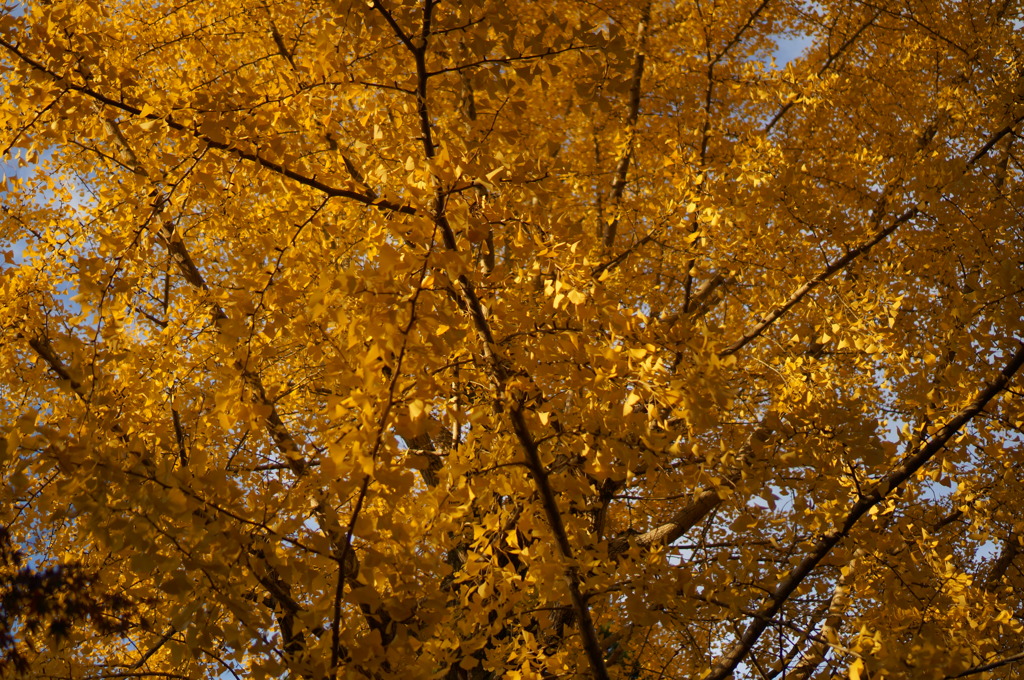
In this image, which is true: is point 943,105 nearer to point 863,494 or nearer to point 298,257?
point 863,494

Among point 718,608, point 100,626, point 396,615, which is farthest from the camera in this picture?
point 718,608

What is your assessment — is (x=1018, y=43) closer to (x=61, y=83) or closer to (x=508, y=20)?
(x=508, y=20)

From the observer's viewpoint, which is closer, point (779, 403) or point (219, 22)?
point (779, 403)

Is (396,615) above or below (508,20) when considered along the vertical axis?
below

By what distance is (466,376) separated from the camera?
253cm

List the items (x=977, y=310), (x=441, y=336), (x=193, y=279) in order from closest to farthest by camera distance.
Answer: (x=441, y=336), (x=977, y=310), (x=193, y=279)

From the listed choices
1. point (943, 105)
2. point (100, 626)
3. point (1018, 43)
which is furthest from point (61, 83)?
point (1018, 43)

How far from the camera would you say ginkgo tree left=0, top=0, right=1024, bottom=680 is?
67.2 inches

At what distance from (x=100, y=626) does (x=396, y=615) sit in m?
0.63

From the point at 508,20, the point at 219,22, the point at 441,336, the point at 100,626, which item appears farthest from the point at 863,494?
the point at 219,22

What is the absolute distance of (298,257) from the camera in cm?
209

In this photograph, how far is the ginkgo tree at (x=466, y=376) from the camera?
171 cm

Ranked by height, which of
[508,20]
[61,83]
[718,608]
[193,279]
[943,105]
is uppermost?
[193,279]

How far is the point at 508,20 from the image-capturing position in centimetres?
202
